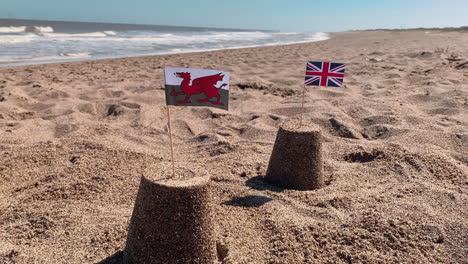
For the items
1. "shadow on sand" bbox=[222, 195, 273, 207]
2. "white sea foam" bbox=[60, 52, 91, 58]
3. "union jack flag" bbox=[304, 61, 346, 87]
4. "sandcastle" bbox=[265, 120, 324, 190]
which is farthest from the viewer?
"white sea foam" bbox=[60, 52, 91, 58]

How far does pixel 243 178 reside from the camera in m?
3.68

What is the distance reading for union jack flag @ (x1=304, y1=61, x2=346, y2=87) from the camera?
3676 millimetres

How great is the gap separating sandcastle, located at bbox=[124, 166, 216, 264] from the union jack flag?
1.95 meters

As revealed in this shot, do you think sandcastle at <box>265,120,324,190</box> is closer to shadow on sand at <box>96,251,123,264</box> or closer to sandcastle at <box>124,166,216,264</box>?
sandcastle at <box>124,166,216,264</box>

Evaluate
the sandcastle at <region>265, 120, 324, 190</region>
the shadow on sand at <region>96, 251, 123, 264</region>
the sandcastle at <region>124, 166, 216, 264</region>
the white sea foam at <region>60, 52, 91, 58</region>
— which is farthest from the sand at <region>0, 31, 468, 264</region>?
the white sea foam at <region>60, 52, 91, 58</region>

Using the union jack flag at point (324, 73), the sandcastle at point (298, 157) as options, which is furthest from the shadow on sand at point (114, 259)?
the union jack flag at point (324, 73)

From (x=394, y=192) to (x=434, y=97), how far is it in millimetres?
4033

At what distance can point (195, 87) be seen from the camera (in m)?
2.46

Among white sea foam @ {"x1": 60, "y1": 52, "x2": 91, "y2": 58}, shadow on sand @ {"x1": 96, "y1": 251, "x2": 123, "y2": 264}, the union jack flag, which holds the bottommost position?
shadow on sand @ {"x1": 96, "y1": 251, "x2": 123, "y2": 264}

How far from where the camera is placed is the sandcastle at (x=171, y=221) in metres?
2.08

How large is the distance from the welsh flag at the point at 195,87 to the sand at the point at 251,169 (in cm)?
99

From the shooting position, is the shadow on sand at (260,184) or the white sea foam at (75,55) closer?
the shadow on sand at (260,184)

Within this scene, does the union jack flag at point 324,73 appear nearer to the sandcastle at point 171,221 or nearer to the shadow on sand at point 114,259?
the sandcastle at point 171,221

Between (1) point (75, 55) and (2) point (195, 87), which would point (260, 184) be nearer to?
(2) point (195, 87)
